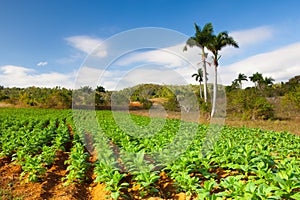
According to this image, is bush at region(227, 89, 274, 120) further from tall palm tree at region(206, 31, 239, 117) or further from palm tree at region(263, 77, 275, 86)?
palm tree at region(263, 77, 275, 86)

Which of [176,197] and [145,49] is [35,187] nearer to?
[176,197]

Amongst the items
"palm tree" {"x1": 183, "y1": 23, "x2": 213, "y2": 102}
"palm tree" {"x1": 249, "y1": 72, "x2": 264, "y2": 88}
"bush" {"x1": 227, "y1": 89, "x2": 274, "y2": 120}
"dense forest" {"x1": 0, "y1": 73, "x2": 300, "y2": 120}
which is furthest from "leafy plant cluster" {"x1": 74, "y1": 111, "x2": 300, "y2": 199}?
"palm tree" {"x1": 249, "y1": 72, "x2": 264, "y2": 88}

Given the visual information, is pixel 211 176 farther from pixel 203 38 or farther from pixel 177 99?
pixel 177 99

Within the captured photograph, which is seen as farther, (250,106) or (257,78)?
(257,78)

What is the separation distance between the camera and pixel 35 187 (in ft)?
15.9

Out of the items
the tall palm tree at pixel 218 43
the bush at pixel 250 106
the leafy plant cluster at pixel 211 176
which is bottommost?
the leafy plant cluster at pixel 211 176

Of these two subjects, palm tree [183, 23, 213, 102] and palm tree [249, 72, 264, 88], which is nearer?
palm tree [183, 23, 213, 102]

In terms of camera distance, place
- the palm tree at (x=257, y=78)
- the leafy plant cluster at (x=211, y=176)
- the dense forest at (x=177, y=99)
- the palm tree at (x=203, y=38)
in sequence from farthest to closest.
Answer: the palm tree at (x=257, y=78) → the palm tree at (x=203, y=38) → the dense forest at (x=177, y=99) → the leafy plant cluster at (x=211, y=176)

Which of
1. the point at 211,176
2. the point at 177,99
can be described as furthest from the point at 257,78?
the point at 211,176

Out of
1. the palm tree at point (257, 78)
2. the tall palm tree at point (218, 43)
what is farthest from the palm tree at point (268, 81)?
the tall palm tree at point (218, 43)

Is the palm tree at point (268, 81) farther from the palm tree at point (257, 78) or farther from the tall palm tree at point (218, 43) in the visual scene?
the tall palm tree at point (218, 43)

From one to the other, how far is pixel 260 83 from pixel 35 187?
61.9 m

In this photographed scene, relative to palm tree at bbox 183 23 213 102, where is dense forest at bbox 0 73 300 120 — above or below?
below

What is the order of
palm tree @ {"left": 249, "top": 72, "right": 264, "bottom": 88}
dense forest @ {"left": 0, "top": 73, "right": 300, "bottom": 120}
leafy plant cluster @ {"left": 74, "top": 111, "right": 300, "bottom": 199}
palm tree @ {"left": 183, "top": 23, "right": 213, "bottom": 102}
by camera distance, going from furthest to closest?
palm tree @ {"left": 249, "top": 72, "right": 264, "bottom": 88} < palm tree @ {"left": 183, "top": 23, "right": 213, "bottom": 102} < dense forest @ {"left": 0, "top": 73, "right": 300, "bottom": 120} < leafy plant cluster @ {"left": 74, "top": 111, "right": 300, "bottom": 199}
